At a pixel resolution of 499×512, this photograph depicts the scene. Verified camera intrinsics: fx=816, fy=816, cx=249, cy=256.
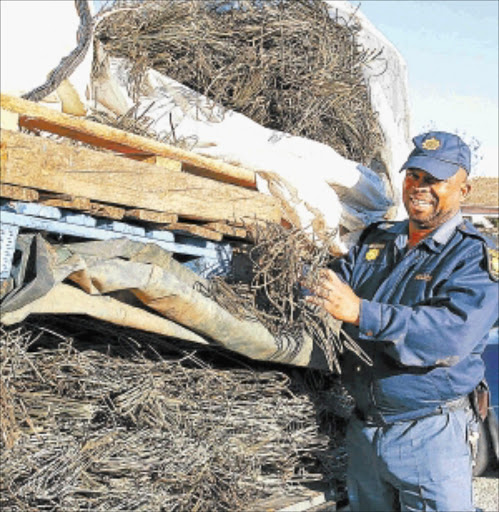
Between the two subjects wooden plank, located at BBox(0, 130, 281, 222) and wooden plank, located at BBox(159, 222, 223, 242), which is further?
wooden plank, located at BBox(159, 222, 223, 242)

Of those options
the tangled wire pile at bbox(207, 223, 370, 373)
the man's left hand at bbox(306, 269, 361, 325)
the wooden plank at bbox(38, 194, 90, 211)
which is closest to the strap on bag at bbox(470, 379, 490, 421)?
the tangled wire pile at bbox(207, 223, 370, 373)

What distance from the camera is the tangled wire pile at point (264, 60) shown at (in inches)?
159

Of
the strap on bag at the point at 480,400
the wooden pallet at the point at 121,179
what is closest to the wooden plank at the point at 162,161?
the wooden pallet at the point at 121,179

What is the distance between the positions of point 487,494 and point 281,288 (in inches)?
137

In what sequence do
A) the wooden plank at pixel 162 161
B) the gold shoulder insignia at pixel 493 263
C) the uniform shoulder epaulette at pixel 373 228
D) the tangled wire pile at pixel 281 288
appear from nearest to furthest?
A: 1. the wooden plank at pixel 162 161
2. the tangled wire pile at pixel 281 288
3. the gold shoulder insignia at pixel 493 263
4. the uniform shoulder epaulette at pixel 373 228

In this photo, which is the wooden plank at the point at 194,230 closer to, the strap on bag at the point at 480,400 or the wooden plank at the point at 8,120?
the wooden plank at the point at 8,120

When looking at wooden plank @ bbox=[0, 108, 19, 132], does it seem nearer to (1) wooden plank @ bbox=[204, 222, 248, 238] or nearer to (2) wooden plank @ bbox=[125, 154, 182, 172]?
(2) wooden plank @ bbox=[125, 154, 182, 172]

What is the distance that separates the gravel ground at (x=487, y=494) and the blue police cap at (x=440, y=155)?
2.77m

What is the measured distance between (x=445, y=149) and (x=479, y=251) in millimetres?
448

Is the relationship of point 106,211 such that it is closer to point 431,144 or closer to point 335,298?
point 335,298

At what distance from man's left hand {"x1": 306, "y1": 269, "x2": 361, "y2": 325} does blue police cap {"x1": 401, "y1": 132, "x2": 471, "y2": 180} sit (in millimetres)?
635

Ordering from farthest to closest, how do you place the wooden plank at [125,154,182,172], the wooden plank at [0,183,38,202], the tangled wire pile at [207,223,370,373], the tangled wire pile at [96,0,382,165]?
the tangled wire pile at [96,0,382,165]
the tangled wire pile at [207,223,370,373]
the wooden plank at [125,154,182,172]
the wooden plank at [0,183,38,202]

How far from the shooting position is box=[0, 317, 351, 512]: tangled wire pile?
2697 mm

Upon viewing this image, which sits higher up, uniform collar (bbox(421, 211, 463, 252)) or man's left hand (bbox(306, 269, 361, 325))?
uniform collar (bbox(421, 211, 463, 252))
